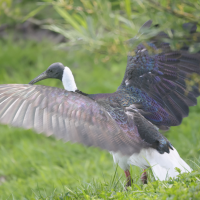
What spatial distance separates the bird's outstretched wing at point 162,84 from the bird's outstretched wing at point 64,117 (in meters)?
0.42

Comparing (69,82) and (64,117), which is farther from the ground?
(69,82)

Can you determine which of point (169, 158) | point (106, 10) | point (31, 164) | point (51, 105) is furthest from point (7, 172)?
point (106, 10)

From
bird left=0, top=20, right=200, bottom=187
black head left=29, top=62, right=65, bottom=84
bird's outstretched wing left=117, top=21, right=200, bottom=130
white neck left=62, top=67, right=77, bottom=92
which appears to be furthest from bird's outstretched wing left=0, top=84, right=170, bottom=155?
black head left=29, top=62, right=65, bottom=84

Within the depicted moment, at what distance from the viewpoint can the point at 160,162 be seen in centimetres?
237

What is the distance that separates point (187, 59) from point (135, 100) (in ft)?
2.10

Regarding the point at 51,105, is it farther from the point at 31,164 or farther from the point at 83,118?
the point at 31,164

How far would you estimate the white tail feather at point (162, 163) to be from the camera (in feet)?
7.52

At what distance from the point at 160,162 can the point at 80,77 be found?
134 inches

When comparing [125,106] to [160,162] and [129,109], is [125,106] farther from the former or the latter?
[160,162]

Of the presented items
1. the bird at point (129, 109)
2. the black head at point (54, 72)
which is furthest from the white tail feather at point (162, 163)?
the black head at point (54, 72)

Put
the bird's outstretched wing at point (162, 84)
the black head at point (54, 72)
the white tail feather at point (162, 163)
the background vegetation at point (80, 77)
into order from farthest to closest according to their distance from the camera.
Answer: the black head at point (54, 72) < the bird's outstretched wing at point (162, 84) < the white tail feather at point (162, 163) < the background vegetation at point (80, 77)

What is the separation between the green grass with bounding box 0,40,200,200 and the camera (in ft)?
6.65

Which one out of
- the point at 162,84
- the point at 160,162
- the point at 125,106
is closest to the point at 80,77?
the point at 162,84

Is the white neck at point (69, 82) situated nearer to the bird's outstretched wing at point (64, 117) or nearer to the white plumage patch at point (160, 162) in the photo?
the bird's outstretched wing at point (64, 117)
